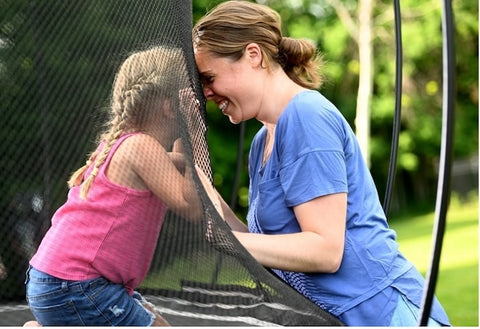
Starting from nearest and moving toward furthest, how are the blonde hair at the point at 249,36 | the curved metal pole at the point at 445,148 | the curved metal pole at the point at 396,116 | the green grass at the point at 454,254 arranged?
the curved metal pole at the point at 445,148 < the blonde hair at the point at 249,36 < the curved metal pole at the point at 396,116 < the green grass at the point at 454,254

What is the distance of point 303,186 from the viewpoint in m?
1.44

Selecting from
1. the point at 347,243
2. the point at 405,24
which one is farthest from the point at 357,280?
the point at 405,24

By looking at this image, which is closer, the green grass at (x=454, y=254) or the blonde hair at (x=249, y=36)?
the blonde hair at (x=249, y=36)

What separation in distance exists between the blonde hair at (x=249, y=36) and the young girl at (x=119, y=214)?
0.68ft

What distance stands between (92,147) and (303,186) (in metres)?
0.37

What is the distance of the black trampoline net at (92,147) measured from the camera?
1353mm

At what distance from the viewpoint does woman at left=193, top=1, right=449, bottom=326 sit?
1.44 meters

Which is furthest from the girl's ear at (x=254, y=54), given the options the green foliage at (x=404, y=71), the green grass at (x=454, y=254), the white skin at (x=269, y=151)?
the green foliage at (x=404, y=71)

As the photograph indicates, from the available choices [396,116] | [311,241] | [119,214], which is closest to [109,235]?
[119,214]

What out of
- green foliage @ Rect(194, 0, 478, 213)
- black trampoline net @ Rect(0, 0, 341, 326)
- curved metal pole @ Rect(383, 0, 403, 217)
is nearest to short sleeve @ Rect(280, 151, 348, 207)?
black trampoline net @ Rect(0, 0, 341, 326)

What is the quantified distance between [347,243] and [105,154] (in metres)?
0.48

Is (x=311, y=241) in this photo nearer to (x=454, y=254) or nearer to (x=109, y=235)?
(x=109, y=235)

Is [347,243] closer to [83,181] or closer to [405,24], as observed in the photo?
[83,181]

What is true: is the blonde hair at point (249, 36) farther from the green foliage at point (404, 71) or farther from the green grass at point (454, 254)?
the green foliage at point (404, 71)
